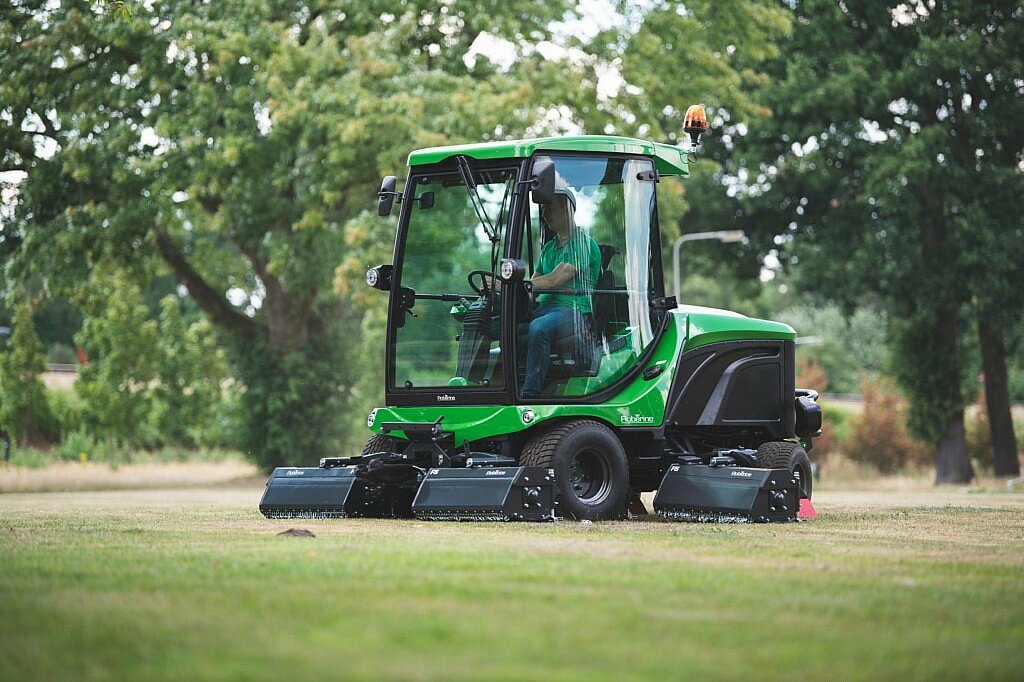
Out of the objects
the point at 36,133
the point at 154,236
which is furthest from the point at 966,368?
the point at 36,133

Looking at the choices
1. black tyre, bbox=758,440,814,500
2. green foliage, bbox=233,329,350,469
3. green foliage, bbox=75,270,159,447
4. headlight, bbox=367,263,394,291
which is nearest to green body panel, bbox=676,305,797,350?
black tyre, bbox=758,440,814,500

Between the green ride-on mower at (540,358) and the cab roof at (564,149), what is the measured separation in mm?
17

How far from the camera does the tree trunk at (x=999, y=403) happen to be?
1091 inches

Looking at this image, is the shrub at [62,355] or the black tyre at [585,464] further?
the shrub at [62,355]

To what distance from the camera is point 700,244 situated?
3259 centimetres

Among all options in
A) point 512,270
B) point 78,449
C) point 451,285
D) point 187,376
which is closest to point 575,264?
point 512,270

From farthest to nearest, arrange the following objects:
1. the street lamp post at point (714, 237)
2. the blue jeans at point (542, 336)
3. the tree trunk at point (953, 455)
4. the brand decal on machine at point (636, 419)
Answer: the street lamp post at point (714, 237) < the tree trunk at point (953, 455) < the brand decal on machine at point (636, 419) < the blue jeans at point (542, 336)

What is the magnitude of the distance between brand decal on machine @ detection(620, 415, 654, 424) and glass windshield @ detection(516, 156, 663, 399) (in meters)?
0.30

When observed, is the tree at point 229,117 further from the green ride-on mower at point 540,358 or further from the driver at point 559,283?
the driver at point 559,283

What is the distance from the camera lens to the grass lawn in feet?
14.5

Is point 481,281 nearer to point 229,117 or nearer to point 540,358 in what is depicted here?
point 540,358

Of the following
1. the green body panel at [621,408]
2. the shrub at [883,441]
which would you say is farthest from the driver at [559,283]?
the shrub at [883,441]

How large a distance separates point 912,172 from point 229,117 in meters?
12.0

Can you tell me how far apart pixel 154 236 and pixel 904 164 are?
1316 centimetres
